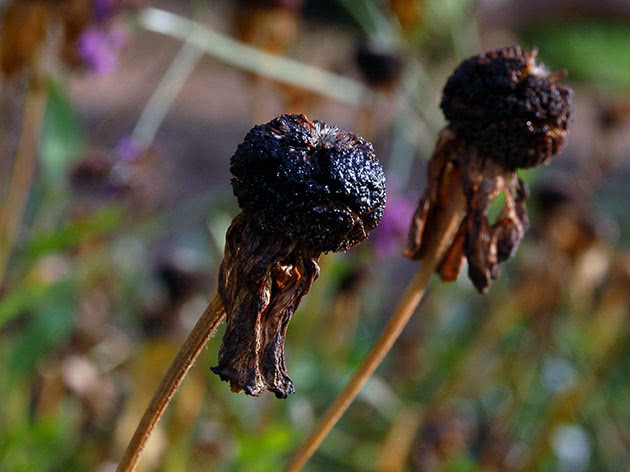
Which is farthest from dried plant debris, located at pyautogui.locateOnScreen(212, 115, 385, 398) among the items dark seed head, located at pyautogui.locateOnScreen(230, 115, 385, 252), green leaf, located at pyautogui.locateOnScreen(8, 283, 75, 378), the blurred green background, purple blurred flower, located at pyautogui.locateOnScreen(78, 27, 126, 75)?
purple blurred flower, located at pyautogui.locateOnScreen(78, 27, 126, 75)

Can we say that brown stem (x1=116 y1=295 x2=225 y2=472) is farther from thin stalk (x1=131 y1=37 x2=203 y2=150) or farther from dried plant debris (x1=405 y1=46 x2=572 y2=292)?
thin stalk (x1=131 y1=37 x2=203 y2=150)

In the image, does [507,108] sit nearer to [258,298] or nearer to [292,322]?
[258,298]

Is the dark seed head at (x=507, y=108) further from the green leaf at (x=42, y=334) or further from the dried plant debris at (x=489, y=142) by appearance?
the green leaf at (x=42, y=334)

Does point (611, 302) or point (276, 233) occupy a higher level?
point (611, 302)

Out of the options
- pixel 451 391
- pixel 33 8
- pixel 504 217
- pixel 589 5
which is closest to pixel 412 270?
pixel 589 5

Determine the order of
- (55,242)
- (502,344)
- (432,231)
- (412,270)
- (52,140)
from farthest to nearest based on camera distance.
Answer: (412,270) < (502,344) < (52,140) < (55,242) < (432,231)

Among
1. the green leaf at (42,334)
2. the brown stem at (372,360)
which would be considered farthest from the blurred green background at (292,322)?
the brown stem at (372,360)

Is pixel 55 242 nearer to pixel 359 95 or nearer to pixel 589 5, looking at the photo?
pixel 359 95
